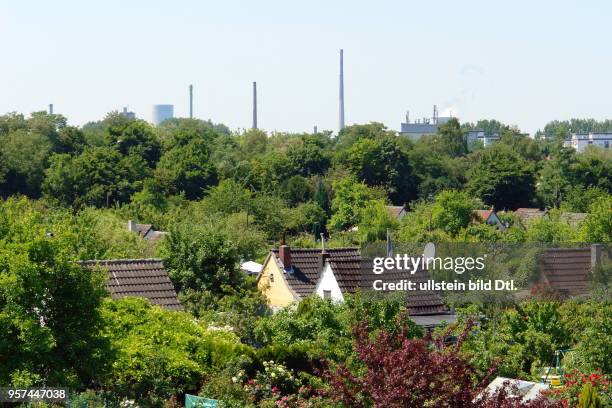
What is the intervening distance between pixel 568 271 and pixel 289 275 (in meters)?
12.3

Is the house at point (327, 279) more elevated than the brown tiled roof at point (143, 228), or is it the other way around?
the house at point (327, 279)

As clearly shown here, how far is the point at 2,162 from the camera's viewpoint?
306 ft

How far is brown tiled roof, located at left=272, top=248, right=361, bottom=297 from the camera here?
40.7 meters

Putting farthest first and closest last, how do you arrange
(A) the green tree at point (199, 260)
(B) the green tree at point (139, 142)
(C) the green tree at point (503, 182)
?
(B) the green tree at point (139, 142), (C) the green tree at point (503, 182), (A) the green tree at point (199, 260)

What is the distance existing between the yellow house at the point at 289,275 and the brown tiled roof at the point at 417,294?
246 inches

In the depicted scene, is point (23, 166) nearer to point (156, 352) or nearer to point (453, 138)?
point (453, 138)

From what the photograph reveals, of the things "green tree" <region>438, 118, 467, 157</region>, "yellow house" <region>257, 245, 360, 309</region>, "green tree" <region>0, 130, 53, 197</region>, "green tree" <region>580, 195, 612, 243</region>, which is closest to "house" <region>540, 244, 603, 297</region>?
"yellow house" <region>257, 245, 360, 309</region>

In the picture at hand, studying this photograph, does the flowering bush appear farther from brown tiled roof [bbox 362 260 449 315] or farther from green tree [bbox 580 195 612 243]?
green tree [bbox 580 195 612 243]

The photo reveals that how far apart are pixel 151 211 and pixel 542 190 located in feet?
140

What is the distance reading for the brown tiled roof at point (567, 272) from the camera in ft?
104

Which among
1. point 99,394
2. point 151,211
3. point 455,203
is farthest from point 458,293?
point 151,211

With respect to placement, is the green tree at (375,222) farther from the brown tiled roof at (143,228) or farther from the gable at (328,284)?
the gable at (328,284)

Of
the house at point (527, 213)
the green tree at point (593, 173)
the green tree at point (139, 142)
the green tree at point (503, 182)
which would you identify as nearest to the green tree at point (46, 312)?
the house at point (527, 213)

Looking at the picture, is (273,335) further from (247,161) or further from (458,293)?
(247,161)
